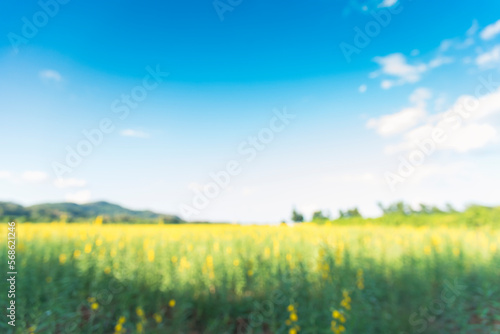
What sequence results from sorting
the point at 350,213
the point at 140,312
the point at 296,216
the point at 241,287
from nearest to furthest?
the point at 140,312, the point at 241,287, the point at 296,216, the point at 350,213

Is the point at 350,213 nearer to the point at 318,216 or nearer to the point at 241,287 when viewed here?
the point at 318,216

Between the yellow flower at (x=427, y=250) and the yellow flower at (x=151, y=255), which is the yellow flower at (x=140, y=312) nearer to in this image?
the yellow flower at (x=151, y=255)

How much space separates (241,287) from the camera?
387 cm

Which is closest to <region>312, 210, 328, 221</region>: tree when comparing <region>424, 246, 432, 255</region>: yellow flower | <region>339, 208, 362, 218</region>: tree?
<region>339, 208, 362, 218</region>: tree

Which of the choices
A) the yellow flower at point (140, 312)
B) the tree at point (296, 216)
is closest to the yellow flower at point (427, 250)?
the yellow flower at point (140, 312)

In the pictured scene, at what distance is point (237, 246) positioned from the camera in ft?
15.4

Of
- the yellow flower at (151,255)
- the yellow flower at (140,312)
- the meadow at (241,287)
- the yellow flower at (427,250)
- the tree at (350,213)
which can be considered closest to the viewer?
the yellow flower at (140,312)

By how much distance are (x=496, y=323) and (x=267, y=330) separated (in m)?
3.11

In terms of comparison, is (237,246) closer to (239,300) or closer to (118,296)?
(239,300)

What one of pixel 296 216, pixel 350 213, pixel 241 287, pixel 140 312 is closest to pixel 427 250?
pixel 241 287

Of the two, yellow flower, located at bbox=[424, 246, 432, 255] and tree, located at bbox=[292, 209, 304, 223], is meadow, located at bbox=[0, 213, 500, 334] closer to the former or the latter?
yellow flower, located at bbox=[424, 246, 432, 255]

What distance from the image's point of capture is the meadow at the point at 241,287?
350 centimetres

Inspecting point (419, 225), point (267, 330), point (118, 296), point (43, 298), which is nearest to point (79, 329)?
point (118, 296)

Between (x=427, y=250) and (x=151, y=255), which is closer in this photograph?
(x=151, y=255)
